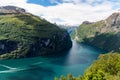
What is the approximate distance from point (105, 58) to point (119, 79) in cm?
4833

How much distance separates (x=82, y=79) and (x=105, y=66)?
17420mm

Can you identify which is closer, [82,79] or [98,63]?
[82,79]

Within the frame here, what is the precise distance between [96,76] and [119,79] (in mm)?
13332

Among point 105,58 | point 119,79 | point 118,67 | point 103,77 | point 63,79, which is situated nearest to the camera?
point 119,79

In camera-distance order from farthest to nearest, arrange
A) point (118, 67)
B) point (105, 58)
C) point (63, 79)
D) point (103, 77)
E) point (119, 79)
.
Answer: point (105, 58) → point (118, 67) → point (63, 79) → point (103, 77) → point (119, 79)

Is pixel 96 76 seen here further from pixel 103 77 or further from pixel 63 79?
pixel 63 79

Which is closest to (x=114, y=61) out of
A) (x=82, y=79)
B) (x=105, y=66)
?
(x=105, y=66)

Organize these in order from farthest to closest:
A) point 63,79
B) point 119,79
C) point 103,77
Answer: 1. point 63,79
2. point 103,77
3. point 119,79

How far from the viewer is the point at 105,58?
157875mm

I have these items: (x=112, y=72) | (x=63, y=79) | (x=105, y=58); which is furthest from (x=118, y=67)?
(x=63, y=79)

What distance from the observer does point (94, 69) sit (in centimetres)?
14138

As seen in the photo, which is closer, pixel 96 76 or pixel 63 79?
pixel 96 76

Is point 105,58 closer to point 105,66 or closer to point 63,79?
point 105,66

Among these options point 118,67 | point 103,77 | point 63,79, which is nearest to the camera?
point 103,77
